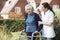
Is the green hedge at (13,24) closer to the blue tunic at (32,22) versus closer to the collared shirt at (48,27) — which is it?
the blue tunic at (32,22)

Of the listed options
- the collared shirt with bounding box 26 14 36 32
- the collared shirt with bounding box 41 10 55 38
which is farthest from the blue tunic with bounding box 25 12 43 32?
the collared shirt with bounding box 41 10 55 38

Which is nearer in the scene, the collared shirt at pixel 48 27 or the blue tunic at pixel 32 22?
the collared shirt at pixel 48 27

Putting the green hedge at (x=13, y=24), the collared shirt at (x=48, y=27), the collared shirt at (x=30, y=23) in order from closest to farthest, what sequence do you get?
1. the collared shirt at (x=48, y=27)
2. the collared shirt at (x=30, y=23)
3. the green hedge at (x=13, y=24)

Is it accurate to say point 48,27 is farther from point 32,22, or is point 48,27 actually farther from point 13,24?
point 13,24

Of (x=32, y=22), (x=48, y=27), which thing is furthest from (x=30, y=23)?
(x=48, y=27)

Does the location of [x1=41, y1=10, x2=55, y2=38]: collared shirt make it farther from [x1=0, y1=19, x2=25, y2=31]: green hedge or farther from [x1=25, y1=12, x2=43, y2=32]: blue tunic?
[x1=0, y1=19, x2=25, y2=31]: green hedge

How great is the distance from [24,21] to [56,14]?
24.4 inches

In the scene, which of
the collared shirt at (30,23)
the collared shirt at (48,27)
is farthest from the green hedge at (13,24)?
the collared shirt at (48,27)

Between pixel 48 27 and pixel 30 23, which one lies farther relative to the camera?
pixel 30 23

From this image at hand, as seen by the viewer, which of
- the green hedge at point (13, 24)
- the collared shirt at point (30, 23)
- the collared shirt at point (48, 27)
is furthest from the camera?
the green hedge at point (13, 24)

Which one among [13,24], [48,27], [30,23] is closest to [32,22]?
[30,23]

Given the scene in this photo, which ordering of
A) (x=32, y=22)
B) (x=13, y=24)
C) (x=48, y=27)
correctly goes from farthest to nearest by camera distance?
(x=13, y=24) → (x=32, y=22) → (x=48, y=27)

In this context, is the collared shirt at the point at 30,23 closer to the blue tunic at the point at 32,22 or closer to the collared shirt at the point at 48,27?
the blue tunic at the point at 32,22

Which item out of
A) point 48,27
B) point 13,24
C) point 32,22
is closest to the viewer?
point 48,27
